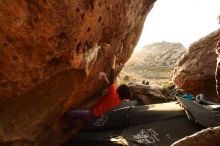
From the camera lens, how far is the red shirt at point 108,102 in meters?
10.4

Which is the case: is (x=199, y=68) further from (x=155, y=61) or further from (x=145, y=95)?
(x=155, y=61)

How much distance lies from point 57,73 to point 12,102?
4.49 ft

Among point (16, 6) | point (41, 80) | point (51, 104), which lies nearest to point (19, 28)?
point (16, 6)

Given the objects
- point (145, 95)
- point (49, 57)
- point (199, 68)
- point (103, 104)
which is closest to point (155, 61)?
point (199, 68)

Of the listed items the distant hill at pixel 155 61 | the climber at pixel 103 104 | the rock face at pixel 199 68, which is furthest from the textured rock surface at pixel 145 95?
the distant hill at pixel 155 61

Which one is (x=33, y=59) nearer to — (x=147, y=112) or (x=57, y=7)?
(x=57, y=7)

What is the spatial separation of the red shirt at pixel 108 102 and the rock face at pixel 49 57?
0.71m

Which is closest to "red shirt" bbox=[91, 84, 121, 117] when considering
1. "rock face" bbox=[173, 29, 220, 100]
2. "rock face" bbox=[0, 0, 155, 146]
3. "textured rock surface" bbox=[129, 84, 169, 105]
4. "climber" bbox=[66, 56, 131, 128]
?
"climber" bbox=[66, 56, 131, 128]

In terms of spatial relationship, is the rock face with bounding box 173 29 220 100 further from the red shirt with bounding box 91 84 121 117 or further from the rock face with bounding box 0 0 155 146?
the red shirt with bounding box 91 84 121 117

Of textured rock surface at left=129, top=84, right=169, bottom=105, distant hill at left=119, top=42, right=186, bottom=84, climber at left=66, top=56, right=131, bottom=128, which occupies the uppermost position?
distant hill at left=119, top=42, right=186, bottom=84

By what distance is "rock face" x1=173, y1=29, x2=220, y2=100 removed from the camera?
22820mm

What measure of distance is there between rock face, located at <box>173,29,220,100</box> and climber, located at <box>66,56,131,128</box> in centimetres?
1274

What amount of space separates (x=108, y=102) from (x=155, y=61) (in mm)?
57499

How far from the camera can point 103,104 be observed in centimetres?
1070
